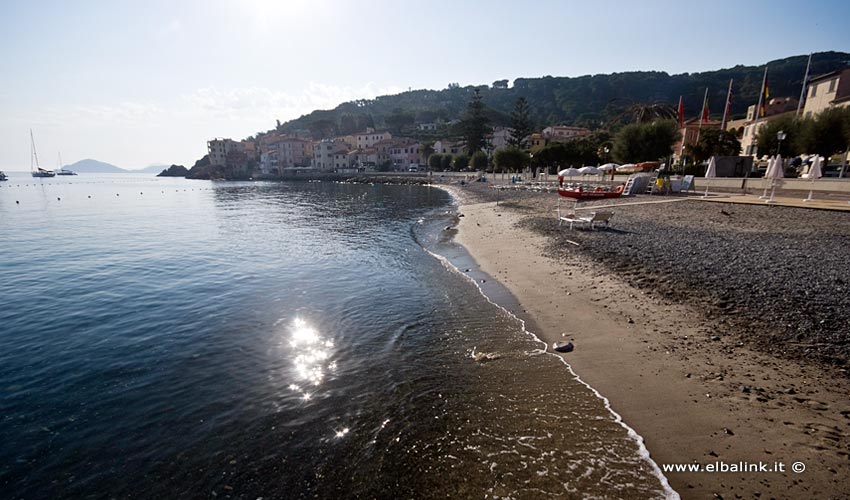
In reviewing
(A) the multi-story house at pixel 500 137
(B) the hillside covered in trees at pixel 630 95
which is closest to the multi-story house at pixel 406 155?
(A) the multi-story house at pixel 500 137

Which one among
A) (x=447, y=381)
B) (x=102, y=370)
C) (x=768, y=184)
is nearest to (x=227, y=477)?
(x=447, y=381)

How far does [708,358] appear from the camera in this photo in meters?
6.58

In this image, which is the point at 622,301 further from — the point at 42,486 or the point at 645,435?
the point at 42,486

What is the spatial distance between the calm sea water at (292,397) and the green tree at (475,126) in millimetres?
89302

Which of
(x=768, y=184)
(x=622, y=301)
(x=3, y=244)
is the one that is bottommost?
(x=3, y=244)

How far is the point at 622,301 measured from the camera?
9.48 meters

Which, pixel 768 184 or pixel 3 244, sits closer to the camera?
pixel 3 244

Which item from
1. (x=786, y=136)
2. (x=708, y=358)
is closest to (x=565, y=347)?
(x=708, y=358)

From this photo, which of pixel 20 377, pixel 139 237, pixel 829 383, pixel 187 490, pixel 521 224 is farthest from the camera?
pixel 139 237

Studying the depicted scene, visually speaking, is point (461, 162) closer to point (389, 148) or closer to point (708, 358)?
point (389, 148)

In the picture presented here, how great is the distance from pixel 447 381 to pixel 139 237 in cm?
2783

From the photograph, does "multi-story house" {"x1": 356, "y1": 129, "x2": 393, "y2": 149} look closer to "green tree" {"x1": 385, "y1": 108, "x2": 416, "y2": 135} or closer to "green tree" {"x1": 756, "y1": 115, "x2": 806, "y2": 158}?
"green tree" {"x1": 385, "y1": 108, "x2": 416, "y2": 135}

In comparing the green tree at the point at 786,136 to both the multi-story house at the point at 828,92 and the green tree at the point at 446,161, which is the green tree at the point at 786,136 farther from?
the green tree at the point at 446,161

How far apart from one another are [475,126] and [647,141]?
5702 centimetres
